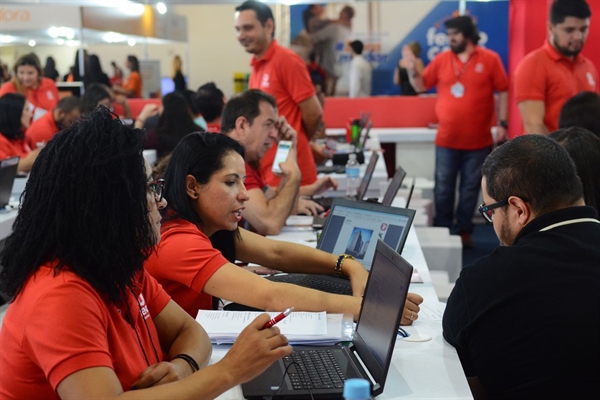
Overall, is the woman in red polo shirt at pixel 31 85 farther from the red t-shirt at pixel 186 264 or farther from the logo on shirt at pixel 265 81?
the red t-shirt at pixel 186 264

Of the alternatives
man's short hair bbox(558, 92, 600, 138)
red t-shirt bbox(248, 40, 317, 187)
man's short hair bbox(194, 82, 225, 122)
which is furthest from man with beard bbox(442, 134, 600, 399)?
man's short hair bbox(194, 82, 225, 122)

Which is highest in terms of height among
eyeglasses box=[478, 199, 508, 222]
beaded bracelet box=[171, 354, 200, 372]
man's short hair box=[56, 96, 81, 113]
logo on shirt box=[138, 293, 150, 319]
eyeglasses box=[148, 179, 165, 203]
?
eyeglasses box=[148, 179, 165, 203]

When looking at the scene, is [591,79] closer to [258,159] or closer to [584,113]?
[584,113]

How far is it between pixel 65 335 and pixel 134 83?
9.89m

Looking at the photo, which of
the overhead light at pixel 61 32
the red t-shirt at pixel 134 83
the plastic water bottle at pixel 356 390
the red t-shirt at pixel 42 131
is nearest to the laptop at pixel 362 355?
the plastic water bottle at pixel 356 390

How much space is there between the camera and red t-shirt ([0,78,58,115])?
7457mm

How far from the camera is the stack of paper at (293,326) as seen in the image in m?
2.07

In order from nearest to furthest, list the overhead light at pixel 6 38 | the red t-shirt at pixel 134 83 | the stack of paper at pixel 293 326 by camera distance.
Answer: the stack of paper at pixel 293 326 → the overhead light at pixel 6 38 → the red t-shirt at pixel 134 83

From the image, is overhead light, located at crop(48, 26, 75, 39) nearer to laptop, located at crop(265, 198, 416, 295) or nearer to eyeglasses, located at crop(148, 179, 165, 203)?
laptop, located at crop(265, 198, 416, 295)

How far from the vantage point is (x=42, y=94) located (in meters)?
7.59

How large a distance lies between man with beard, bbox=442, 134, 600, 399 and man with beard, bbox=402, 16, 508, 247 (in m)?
4.55

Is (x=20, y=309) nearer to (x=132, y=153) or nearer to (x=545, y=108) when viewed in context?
(x=132, y=153)

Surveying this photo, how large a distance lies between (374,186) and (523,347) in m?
3.28

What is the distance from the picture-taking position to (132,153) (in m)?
1.58
